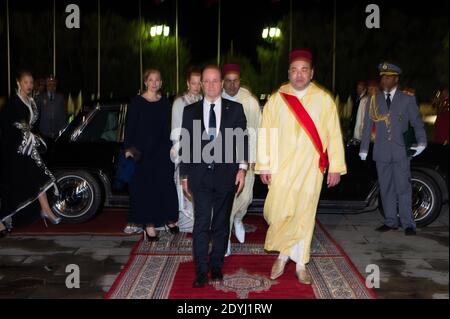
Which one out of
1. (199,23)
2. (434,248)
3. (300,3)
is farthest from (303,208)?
(199,23)

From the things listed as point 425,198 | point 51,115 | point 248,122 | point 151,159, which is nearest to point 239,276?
point 248,122

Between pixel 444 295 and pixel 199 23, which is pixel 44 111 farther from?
pixel 199 23

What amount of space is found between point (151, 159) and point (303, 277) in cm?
230

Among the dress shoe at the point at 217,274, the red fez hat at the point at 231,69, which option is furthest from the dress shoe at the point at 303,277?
the red fez hat at the point at 231,69

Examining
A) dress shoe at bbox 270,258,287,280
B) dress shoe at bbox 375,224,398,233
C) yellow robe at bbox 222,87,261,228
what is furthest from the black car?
dress shoe at bbox 270,258,287,280

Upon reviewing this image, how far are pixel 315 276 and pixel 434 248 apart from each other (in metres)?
1.79

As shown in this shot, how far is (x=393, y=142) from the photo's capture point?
7227 mm

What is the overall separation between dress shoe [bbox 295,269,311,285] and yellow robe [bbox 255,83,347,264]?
90 millimetres

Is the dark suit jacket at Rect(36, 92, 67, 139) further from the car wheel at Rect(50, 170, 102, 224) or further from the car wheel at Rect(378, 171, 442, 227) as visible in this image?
the car wheel at Rect(378, 171, 442, 227)

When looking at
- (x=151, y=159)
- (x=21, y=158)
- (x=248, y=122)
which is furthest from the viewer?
(x=21, y=158)

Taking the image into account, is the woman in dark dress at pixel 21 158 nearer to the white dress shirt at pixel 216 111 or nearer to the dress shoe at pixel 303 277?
the white dress shirt at pixel 216 111

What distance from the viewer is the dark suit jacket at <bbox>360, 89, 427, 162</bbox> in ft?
23.6

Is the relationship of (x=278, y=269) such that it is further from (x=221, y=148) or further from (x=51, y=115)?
(x=51, y=115)

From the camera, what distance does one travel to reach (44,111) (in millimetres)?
10180
